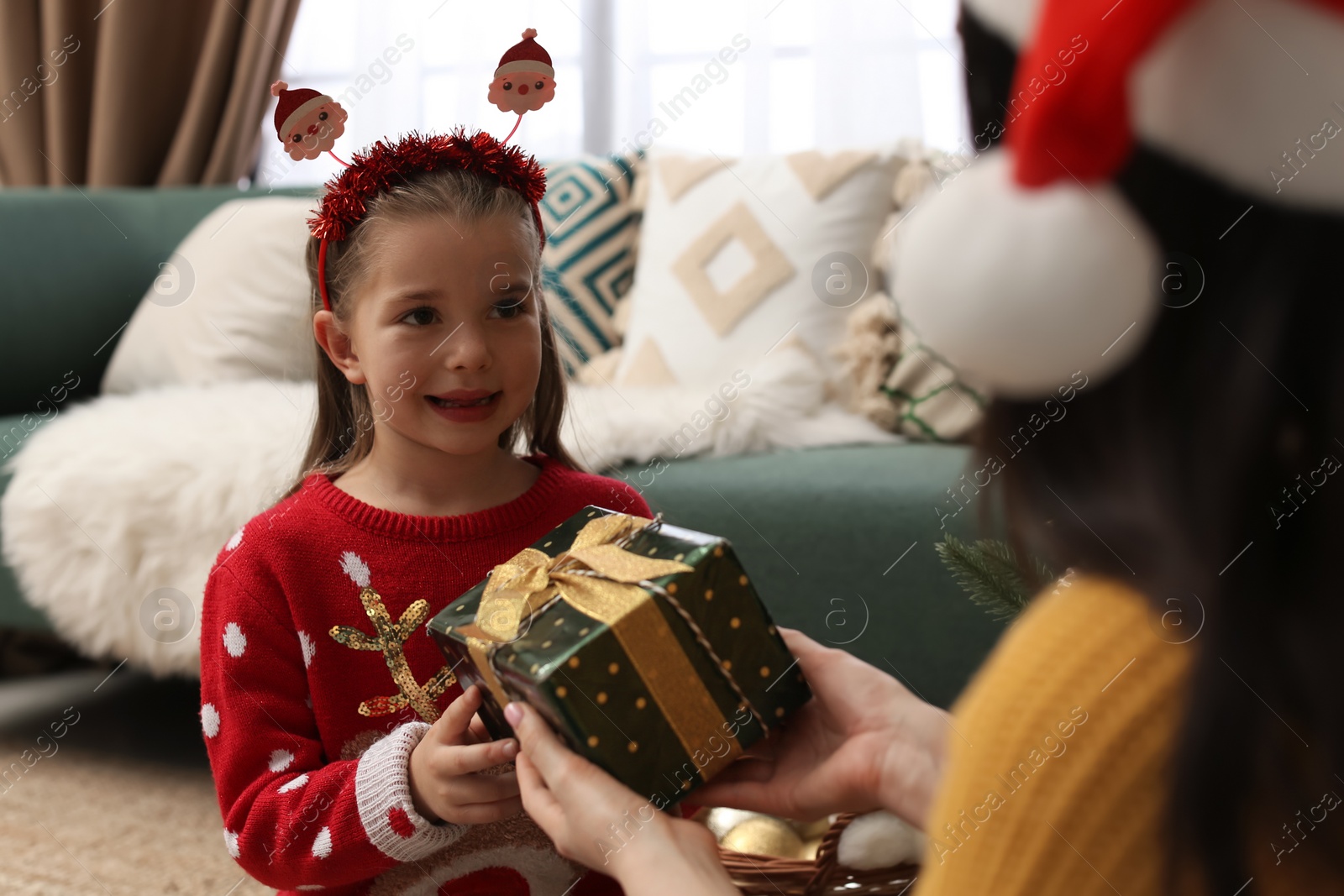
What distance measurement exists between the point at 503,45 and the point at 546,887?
2.31m

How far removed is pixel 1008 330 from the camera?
1.22 feet

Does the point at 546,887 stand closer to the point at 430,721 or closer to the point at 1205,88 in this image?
the point at 430,721

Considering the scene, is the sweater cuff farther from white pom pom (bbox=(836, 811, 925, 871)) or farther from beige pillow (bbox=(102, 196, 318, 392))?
beige pillow (bbox=(102, 196, 318, 392))

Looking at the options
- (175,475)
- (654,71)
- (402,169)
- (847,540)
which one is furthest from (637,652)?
(654,71)

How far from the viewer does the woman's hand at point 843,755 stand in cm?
77

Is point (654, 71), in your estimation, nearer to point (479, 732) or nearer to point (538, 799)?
point (479, 732)

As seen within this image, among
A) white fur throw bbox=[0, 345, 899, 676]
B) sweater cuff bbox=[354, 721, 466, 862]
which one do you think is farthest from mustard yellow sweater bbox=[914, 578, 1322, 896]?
white fur throw bbox=[0, 345, 899, 676]

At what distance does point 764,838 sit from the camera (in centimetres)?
115

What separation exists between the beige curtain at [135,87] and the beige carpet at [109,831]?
176 cm

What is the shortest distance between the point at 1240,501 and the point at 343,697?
28.5 inches

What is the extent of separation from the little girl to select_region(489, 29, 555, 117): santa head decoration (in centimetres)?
6

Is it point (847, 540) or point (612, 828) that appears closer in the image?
point (612, 828)

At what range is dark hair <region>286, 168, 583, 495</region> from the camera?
92 centimetres

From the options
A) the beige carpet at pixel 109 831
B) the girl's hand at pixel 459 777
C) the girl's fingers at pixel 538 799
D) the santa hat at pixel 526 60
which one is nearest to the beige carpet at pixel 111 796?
the beige carpet at pixel 109 831
